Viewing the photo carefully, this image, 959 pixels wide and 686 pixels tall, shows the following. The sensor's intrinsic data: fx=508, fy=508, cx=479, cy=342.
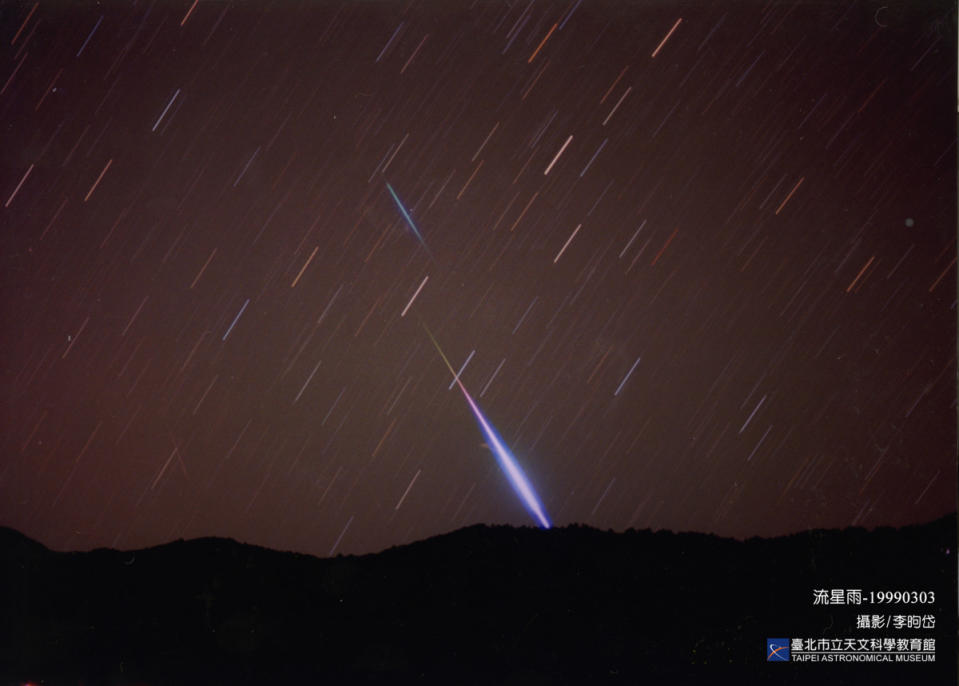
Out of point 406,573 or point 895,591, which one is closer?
point 895,591

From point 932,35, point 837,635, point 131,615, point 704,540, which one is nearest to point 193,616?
point 131,615

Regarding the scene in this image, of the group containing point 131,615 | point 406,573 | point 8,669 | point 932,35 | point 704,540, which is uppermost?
point 932,35

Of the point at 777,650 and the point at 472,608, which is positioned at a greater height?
the point at 777,650

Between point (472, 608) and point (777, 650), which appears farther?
point (472, 608)

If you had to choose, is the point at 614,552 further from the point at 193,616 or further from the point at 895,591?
the point at 193,616
